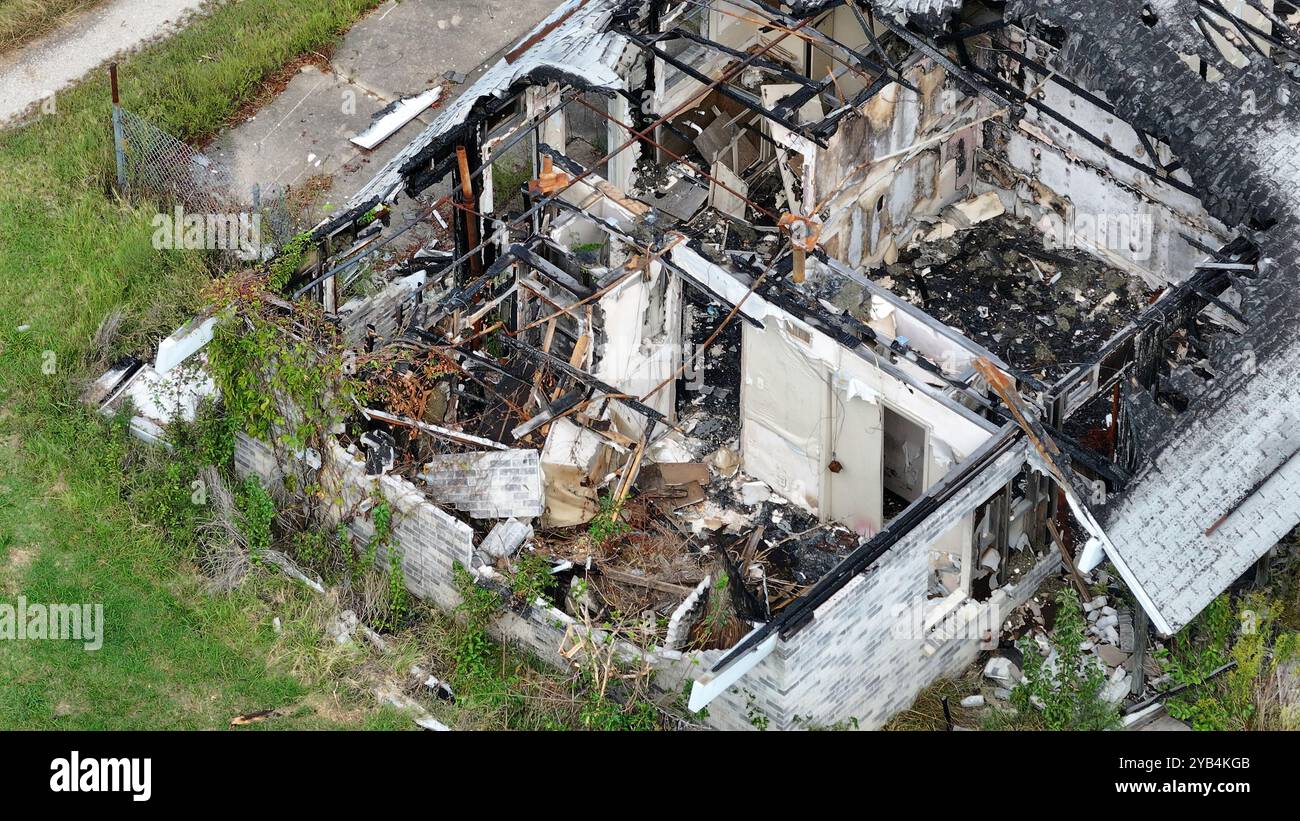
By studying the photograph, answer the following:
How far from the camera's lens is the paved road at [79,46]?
2350 centimetres

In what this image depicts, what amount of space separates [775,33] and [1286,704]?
8.39 m

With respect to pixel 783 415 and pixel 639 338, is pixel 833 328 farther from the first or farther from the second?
pixel 639 338

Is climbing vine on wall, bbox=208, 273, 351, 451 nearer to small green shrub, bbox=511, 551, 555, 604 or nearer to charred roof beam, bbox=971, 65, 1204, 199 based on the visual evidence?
small green shrub, bbox=511, 551, 555, 604

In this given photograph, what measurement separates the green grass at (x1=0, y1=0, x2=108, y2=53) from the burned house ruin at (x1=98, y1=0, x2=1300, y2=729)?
6148 mm

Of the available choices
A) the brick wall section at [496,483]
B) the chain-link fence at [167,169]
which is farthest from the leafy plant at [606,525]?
the chain-link fence at [167,169]

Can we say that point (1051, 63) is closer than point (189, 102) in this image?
Yes

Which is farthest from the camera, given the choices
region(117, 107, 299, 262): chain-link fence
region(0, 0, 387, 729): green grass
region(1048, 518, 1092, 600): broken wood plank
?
region(117, 107, 299, 262): chain-link fence

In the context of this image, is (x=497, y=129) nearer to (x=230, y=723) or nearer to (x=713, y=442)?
(x=713, y=442)

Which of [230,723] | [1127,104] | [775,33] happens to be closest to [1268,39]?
[1127,104]

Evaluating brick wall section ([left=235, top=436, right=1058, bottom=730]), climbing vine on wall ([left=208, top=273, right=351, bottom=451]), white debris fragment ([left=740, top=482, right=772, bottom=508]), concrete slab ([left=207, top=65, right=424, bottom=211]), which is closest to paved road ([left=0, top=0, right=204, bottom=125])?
concrete slab ([left=207, top=65, right=424, bottom=211])

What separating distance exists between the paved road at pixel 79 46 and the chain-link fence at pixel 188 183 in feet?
6.38

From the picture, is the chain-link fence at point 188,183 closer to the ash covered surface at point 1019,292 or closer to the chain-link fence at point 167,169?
the chain-link fence at point 167,169

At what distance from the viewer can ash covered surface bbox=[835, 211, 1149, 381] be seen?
20.0 m

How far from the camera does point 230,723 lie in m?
16.6
